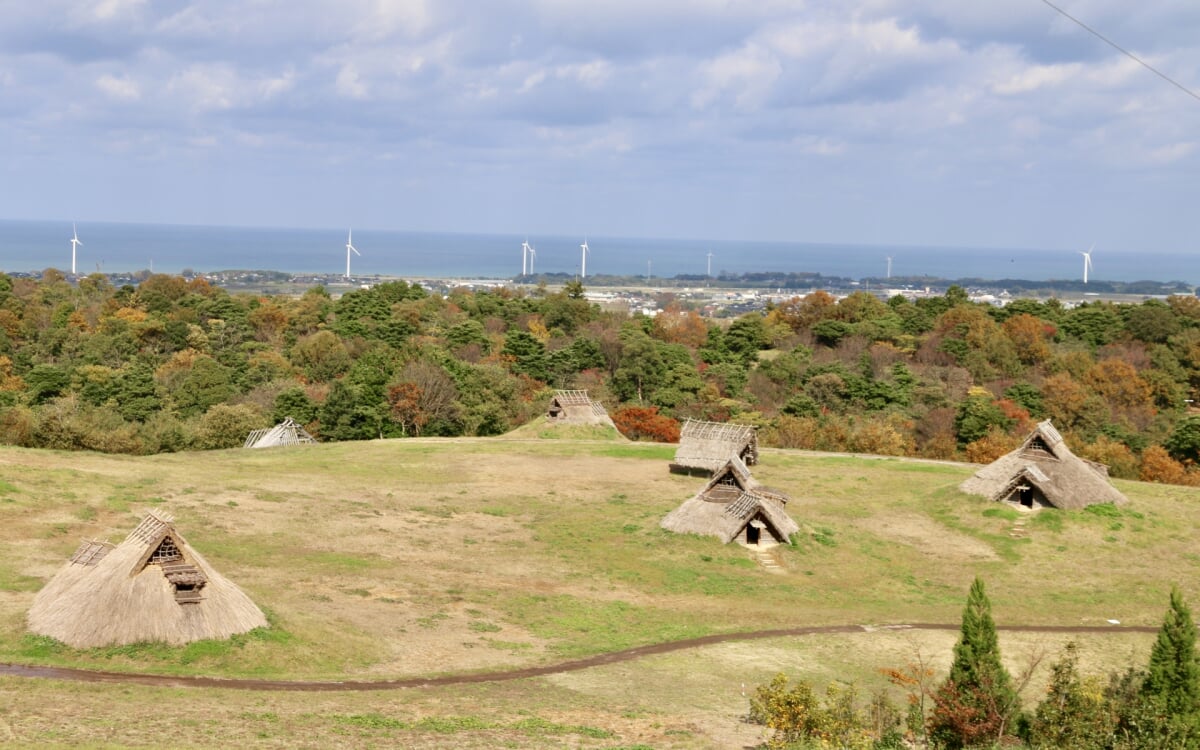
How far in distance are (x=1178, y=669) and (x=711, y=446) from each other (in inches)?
1388

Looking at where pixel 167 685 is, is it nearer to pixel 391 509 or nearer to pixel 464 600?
pixel 464 600

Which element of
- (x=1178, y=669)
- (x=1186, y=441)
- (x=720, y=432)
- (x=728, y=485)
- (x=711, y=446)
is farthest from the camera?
(x=1186, y=441)

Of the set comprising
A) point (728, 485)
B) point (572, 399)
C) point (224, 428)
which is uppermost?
point (572, 399)

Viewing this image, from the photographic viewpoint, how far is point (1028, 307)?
378 feet

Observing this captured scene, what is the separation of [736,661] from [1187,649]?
12.3m

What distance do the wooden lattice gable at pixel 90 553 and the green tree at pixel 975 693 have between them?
75.6ft

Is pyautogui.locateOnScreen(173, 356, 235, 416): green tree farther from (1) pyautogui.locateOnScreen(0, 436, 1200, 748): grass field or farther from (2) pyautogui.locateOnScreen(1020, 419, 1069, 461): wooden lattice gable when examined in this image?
(2) pyautogui.locateOnScreen(1020, 419, 1069, 461): wooden lattice gable

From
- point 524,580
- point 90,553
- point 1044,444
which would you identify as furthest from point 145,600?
point 1044,444

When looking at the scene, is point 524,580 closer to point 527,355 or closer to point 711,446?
point 711,446

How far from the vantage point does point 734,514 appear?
44469mm

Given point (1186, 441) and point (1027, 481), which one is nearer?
point (1027, 481)

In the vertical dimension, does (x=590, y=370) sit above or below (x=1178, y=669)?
above

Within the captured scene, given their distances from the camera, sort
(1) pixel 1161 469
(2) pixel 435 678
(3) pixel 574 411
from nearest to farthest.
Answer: (2) pixel 435 678, (1) pixel 1161 469, (3) pixel 574 411

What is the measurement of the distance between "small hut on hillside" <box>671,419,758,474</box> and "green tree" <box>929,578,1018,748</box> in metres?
32.3
